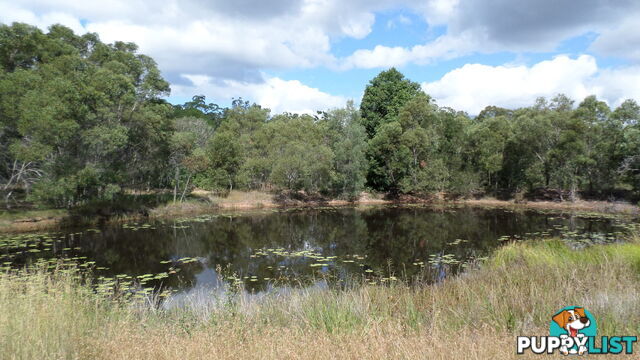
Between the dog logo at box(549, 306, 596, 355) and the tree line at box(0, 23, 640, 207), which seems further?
the tree line at box(0, 23, 640, 207)

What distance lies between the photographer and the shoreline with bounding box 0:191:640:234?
21.2m

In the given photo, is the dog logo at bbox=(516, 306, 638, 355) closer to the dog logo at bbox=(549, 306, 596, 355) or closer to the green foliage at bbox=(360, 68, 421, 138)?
the dog logo at bbox=(549, 306, 596, 355)

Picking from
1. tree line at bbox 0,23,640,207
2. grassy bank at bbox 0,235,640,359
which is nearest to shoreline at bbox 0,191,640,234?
tree line at bbox 0,23,640,207

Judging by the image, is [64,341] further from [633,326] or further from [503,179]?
[503,179]

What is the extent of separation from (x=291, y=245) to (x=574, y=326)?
15.0m

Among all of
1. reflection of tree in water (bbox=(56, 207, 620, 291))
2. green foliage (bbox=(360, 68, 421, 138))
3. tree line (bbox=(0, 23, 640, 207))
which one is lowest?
reflection of tree in water (bbox=(56, 207, 620, 291))

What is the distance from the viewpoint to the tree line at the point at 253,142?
1930 centimetres

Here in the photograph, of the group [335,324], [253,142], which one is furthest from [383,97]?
[335,324]

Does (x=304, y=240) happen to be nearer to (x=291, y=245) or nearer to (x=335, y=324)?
(x=291, y=245)

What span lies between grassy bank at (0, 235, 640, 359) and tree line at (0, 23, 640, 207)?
15.2m

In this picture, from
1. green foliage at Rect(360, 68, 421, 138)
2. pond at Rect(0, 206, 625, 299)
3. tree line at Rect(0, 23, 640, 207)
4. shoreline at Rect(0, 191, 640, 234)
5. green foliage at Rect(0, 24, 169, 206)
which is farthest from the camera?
green foliage at Rect(360, 68, 421, 138)

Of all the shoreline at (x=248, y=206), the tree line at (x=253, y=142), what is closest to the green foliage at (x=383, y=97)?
the tree line at (x=253, y=142)

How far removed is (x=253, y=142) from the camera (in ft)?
122

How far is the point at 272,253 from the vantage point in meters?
17.0
